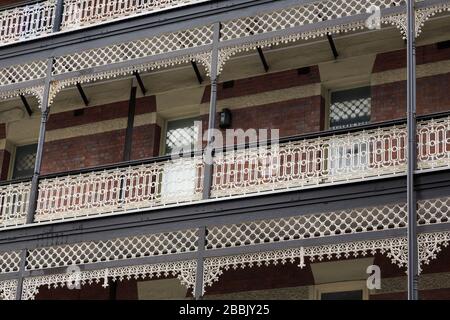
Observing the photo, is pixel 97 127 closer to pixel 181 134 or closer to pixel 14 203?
pixel 181 134

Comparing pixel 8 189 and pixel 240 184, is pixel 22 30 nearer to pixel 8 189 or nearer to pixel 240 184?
pixel 8 189

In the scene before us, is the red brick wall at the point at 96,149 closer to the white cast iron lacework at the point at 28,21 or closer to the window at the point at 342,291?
the white cast iron lacework at the point at 28,21

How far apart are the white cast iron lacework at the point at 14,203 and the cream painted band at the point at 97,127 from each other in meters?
2.35

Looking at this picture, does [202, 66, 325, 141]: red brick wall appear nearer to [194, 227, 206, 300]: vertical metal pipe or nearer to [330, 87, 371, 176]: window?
[330, 87, 371, 176]: window

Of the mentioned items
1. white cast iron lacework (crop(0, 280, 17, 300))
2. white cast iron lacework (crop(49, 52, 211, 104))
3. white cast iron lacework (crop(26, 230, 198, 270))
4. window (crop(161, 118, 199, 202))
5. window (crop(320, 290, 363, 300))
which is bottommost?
white cast iron lacework (crop(0, 280, 17, 300))

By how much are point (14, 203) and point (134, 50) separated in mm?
3556

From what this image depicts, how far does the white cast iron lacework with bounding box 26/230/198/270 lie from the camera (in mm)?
21250

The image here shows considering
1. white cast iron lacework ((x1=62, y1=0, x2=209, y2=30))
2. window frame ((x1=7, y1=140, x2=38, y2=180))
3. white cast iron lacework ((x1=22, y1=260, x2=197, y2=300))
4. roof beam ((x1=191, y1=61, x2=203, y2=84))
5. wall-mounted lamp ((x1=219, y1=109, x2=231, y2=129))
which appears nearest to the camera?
white cast iron lacework ((x1=22, y1=260, x2=197, y2=300))

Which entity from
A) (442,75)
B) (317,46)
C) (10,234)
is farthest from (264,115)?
(10,234)

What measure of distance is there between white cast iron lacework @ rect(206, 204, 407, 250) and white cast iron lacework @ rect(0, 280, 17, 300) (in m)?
3.58

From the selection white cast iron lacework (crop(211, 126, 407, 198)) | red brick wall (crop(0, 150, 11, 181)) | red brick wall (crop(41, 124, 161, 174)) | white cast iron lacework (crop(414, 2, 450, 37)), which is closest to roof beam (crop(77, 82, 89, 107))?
red brick wall (crop(41, 124, 161, 174))

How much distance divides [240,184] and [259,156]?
57 cm

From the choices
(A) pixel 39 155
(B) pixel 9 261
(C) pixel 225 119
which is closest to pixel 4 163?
(A) pixel 39 155

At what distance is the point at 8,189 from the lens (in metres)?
23.5
